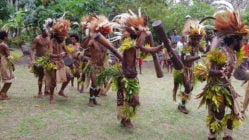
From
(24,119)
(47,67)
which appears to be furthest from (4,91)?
(24,119)

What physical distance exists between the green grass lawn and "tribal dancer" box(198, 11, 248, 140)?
2.13ft

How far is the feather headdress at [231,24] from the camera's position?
14.7 feet

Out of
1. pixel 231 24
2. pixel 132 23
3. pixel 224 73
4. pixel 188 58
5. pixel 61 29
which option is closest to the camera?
pixel 231 24

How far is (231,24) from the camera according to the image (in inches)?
176

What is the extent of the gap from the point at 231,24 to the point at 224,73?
2.03 feet

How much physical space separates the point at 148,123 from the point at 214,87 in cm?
155

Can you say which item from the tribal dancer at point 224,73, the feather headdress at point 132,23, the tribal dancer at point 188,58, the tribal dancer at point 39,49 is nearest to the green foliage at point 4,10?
the tribal dancer at point 39,49

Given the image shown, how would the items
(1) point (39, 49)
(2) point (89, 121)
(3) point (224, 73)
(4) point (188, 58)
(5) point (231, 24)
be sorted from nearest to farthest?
(5) point (231, 24)
(3) point (224, 73)
(2) point (89, 121)
(4) point (188, 58)
(1) point (39, 49)

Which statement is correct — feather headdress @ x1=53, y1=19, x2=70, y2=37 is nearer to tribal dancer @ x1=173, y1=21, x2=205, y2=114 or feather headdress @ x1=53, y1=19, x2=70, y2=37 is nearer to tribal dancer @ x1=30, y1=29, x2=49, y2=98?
tribal dancer @ x1=30, y1=29, x2=49, y2=98

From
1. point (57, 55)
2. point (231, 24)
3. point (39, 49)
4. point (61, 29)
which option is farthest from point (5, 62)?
point (231, 24)

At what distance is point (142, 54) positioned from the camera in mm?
5449

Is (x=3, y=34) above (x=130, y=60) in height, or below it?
above

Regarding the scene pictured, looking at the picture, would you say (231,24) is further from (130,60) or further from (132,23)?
(130,60)

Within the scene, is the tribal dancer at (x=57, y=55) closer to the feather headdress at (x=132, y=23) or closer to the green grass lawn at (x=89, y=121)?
the green grass lawn at (x=89, y=121)
